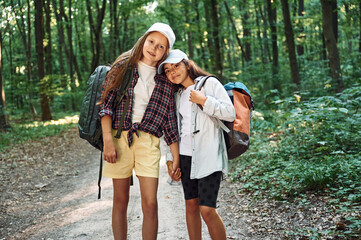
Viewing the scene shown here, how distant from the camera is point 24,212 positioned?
5059 millimetres

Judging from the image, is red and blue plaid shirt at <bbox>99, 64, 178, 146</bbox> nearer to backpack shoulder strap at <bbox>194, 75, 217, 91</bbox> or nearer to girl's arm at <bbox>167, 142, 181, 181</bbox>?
girl's arm at <bbox>167, 142, 181, 181</bbox>

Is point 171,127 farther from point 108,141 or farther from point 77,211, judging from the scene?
point 77,211

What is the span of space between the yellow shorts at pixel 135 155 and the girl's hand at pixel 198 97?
593 millimetres

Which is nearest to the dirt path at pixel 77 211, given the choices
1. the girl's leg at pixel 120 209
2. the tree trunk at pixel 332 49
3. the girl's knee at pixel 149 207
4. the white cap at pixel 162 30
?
the girl's leg at pixel 120 209

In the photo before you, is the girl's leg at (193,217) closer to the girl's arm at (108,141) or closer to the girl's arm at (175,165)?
the girl's arm at (175,165)

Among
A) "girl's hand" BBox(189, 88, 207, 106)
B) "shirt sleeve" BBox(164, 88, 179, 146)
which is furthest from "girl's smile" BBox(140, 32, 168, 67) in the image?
"girl's hand" BBox(189, 88, 207, 106)

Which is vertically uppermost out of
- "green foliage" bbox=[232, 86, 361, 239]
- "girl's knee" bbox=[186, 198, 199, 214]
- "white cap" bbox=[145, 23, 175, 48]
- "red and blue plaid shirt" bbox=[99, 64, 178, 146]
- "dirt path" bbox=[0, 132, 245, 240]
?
"white cap" bbox=[145, 23, 175, 48]

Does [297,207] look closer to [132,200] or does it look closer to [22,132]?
[132,200]

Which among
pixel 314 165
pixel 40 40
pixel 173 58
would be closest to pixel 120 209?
pixel 173 58

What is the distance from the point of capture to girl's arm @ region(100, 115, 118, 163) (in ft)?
9.45

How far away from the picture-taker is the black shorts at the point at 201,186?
2.73 m

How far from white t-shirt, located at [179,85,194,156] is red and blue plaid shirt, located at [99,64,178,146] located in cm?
8

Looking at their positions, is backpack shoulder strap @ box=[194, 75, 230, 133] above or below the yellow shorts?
above

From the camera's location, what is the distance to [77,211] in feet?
16.4
